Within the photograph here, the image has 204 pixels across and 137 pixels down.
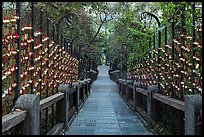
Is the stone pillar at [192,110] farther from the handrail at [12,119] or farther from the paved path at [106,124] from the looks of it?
the paved path at [106,124]

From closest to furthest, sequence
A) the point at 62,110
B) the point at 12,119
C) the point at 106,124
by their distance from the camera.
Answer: the point at 12,119 → the point at 62,110 → the point at 106,124

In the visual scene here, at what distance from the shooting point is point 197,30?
13.5 ft

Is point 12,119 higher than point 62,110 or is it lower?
higher

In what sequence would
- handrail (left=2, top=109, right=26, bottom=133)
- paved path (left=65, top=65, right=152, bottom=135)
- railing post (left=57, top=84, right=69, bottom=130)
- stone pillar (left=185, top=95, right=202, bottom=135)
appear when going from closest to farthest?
handrail (left=2, top=109, right=26, bottom=133)
stone pillar (left=185, top=95, right=202, bottom=135)
railing post (left=57, top=84, right=69, bottom=130)
paved path (left=65, top=65, right=152, bottom=135)

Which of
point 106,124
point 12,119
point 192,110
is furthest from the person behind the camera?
point 106,124

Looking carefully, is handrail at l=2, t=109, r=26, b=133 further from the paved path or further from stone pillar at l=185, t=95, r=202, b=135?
the paved path

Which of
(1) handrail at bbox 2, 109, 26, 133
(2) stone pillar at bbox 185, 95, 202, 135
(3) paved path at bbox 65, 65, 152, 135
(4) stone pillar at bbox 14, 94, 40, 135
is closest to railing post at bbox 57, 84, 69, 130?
(3) paved path at bbox 65, 65, 152, 135

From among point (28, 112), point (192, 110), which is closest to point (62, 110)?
point (28, 112)

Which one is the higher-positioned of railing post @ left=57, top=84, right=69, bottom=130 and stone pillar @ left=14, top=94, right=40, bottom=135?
stone pillar @ left=14, top=94, right=40, bottom=135

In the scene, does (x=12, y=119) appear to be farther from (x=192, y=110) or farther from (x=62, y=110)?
(x=62, y=110)

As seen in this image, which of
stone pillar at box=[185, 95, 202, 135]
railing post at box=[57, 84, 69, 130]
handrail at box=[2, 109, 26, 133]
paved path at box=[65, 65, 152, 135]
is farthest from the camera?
paved path at box=[65, 65, 152, 135]

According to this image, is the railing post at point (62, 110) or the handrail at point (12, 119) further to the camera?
the railing post at point (62, 110)

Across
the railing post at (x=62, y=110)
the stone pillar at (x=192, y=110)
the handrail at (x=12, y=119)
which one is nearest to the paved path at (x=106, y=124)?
the railing post at (x=62, y=110)

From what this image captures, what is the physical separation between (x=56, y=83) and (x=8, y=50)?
10.7 feet
